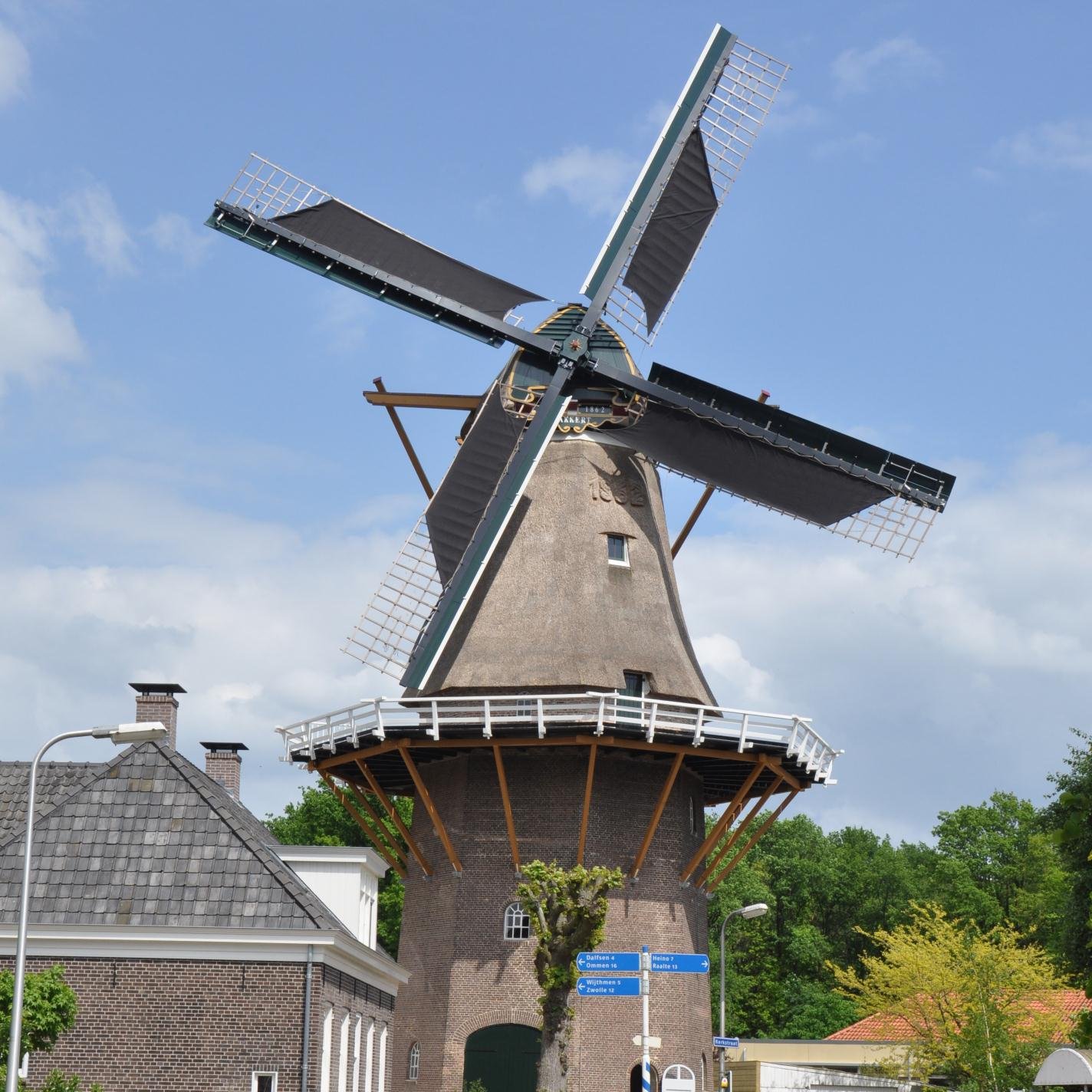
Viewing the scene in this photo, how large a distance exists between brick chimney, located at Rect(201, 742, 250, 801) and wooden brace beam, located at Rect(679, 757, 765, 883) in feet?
28.6

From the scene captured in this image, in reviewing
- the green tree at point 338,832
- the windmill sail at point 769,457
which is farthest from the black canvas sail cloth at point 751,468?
the green tree at point 338,832

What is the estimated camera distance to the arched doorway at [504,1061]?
82.2 feet

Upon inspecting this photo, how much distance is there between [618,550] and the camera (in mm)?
27812

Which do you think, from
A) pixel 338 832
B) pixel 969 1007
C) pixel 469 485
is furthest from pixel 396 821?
pixel 338 832

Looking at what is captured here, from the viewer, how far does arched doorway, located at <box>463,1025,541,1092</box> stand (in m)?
25.1

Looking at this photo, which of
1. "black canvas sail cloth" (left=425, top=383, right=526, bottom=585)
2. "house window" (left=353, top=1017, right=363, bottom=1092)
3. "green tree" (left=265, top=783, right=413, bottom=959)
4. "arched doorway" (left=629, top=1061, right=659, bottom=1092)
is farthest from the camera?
"green tree" (left=265, top=783, right=413, bottom=959)

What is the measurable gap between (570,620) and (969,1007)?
15305 millimetres

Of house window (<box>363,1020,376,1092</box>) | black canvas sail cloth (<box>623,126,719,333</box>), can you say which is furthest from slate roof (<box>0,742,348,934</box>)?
black canvas sail cloth (<box>623,126,719,333</box>)

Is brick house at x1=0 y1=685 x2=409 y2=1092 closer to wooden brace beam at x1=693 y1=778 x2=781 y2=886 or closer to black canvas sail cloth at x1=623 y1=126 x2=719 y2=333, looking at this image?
wooden brace beam at x1=693 y1=778 x2=781 y2=886

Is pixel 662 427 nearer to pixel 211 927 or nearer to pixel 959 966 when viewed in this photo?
pixel 211 927

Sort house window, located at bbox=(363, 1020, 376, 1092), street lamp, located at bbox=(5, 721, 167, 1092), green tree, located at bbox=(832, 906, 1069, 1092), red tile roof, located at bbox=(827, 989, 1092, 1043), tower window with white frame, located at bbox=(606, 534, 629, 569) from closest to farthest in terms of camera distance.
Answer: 1. street lamp, located at bbox=(5, 721, 167, 1092)
2. house window, located at bbox=(363, 1020, 376, 1092)
3. tower window with white frame, located at bbox=(606, 534, 629, 569)
4. green tree, located at bbox=(832, 906, 1069, 1092)
5. red tile roof, located at bbox=(827, 989, 1092, 1043)

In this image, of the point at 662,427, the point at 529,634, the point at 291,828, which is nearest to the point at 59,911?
the point at 529,634

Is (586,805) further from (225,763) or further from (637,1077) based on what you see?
(225,763)

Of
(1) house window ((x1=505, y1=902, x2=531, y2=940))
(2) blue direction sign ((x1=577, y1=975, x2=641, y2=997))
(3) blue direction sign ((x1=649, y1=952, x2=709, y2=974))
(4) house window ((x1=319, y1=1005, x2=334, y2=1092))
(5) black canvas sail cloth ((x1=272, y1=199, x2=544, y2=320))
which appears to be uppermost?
(5) black canvas sail cloth ((x1=272, y1=199, x2=544, y2=320))
